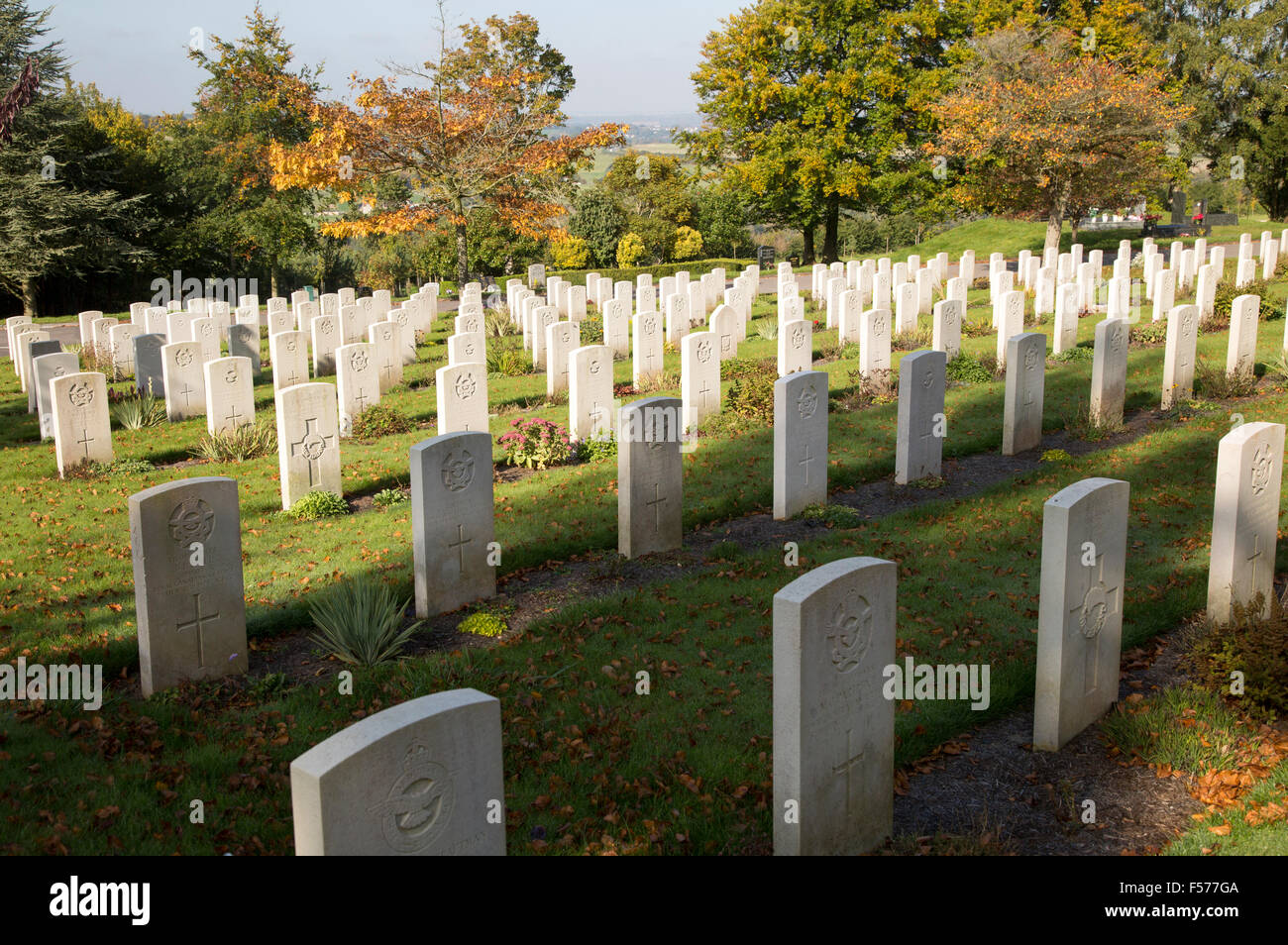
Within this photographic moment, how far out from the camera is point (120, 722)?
666cm

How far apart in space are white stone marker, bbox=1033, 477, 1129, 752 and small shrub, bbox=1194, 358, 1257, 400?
32.8ft

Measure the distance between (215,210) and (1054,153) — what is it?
91.0 ft

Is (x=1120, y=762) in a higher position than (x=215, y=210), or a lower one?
lower

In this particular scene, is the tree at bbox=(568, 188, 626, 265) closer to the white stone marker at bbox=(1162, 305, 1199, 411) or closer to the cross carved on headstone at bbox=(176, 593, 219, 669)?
the white stone marker at bbox=(1162, 305, 1199, 411)

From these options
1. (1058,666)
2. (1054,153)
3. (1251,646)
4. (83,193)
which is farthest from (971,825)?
(83,193)

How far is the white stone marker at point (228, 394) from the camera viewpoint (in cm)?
1370

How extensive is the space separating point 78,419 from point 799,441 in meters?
8.71

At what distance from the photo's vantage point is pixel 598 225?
40.9 metres

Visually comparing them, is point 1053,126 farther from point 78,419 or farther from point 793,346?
point 78,419

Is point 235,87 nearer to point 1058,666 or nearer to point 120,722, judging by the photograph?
point 120,722

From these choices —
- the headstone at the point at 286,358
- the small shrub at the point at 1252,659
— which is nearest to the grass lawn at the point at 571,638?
the small shrub at the point at 1252,659

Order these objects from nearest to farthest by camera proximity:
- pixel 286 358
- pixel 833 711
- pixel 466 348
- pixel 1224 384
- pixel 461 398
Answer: pixel 833 711
pixel 461 398
pixel 1224 384
pixel 466 348
pixel 286 358

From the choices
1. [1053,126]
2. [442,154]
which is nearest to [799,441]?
[442,154]

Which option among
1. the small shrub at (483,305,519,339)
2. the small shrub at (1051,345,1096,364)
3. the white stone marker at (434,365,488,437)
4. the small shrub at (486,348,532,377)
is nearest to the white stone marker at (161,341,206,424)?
the small shrub at (486,348,532,377)
